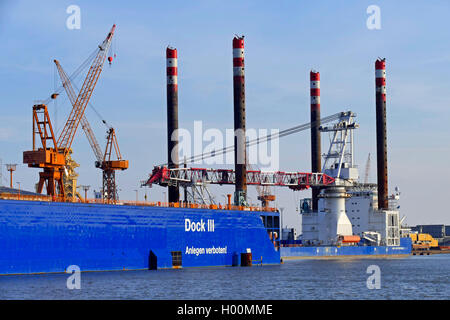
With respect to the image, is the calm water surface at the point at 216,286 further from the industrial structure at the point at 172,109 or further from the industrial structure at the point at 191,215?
the industrial structure at the point at 172,109

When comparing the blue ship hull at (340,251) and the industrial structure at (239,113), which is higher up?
the industrial structure at (239,113)

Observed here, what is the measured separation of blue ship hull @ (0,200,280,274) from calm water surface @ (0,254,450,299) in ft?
6.84

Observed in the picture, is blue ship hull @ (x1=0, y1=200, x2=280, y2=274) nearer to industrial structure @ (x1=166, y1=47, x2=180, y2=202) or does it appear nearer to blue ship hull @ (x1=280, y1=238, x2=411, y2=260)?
blue ship hull @ (x1=280, y1=238, x2=411, y2=260)

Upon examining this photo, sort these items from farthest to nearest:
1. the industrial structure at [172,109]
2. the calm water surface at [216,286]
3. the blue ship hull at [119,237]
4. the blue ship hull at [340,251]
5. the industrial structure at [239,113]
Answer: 1. the industrial structure at [172,109]
2. the blue ship hull at [340,251]
3. the industrial structure at [239,113]
4. the blue ship hull at [119,237]
5. the calm water surface at [216,286]

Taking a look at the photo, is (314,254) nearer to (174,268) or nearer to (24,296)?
→ (174,268)

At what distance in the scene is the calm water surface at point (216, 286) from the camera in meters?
54.9

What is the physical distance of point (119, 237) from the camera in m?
78.4

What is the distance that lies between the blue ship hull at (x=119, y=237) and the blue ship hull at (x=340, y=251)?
1446 inches

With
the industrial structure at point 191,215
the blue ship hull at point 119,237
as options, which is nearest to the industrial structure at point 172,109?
the industrial structure at point 191,215

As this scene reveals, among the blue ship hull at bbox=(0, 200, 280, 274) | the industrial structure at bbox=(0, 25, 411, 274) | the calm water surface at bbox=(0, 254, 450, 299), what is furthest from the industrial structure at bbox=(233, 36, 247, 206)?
the calm water surface at bbox=(0, 254, 450, 299)

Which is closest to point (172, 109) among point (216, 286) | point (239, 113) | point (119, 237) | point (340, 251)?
point (239, 113)

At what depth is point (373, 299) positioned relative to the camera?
53.5 metres

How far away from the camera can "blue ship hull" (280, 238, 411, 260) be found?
444 ft

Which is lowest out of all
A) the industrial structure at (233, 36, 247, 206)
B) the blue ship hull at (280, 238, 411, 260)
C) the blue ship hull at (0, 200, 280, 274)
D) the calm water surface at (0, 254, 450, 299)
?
the blue ship hull at (280, 238, 411, 260)
